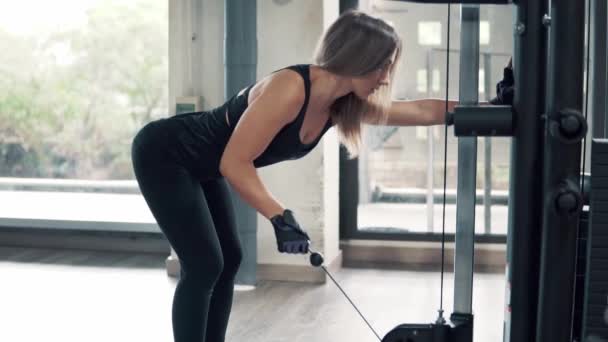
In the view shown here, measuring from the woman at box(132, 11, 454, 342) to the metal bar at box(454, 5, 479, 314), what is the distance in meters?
0.54

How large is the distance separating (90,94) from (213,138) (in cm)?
269

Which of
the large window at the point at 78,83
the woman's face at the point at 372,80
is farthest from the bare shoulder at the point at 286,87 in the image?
the large window at the point at 78,83

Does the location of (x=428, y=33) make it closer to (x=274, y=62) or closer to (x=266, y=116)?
(x=274, y=62)

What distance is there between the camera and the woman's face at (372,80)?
1.96 metres

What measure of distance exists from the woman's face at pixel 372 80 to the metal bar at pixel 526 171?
742 mm

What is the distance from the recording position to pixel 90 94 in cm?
462

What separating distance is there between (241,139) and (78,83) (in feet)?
9.82

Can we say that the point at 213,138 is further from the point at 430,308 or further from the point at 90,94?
the point at 90,94

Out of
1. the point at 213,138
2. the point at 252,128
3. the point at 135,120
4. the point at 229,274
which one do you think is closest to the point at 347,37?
the point at 252,128

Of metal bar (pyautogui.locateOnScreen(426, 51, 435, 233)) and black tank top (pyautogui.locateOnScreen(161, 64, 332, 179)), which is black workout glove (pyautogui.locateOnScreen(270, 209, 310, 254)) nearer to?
black tank top (pyautogui.locateOnScreen(161, 64, 332, 179))

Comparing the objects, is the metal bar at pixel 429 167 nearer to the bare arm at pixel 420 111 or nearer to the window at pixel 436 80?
the window at pixel 436 80

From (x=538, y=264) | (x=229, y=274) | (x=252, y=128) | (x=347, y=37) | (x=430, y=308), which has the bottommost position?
(x=430, y=308)

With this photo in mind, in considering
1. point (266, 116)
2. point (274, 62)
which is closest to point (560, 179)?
point (266, 116)

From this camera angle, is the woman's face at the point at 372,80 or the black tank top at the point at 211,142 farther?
the black tank top at the point at 211,142
